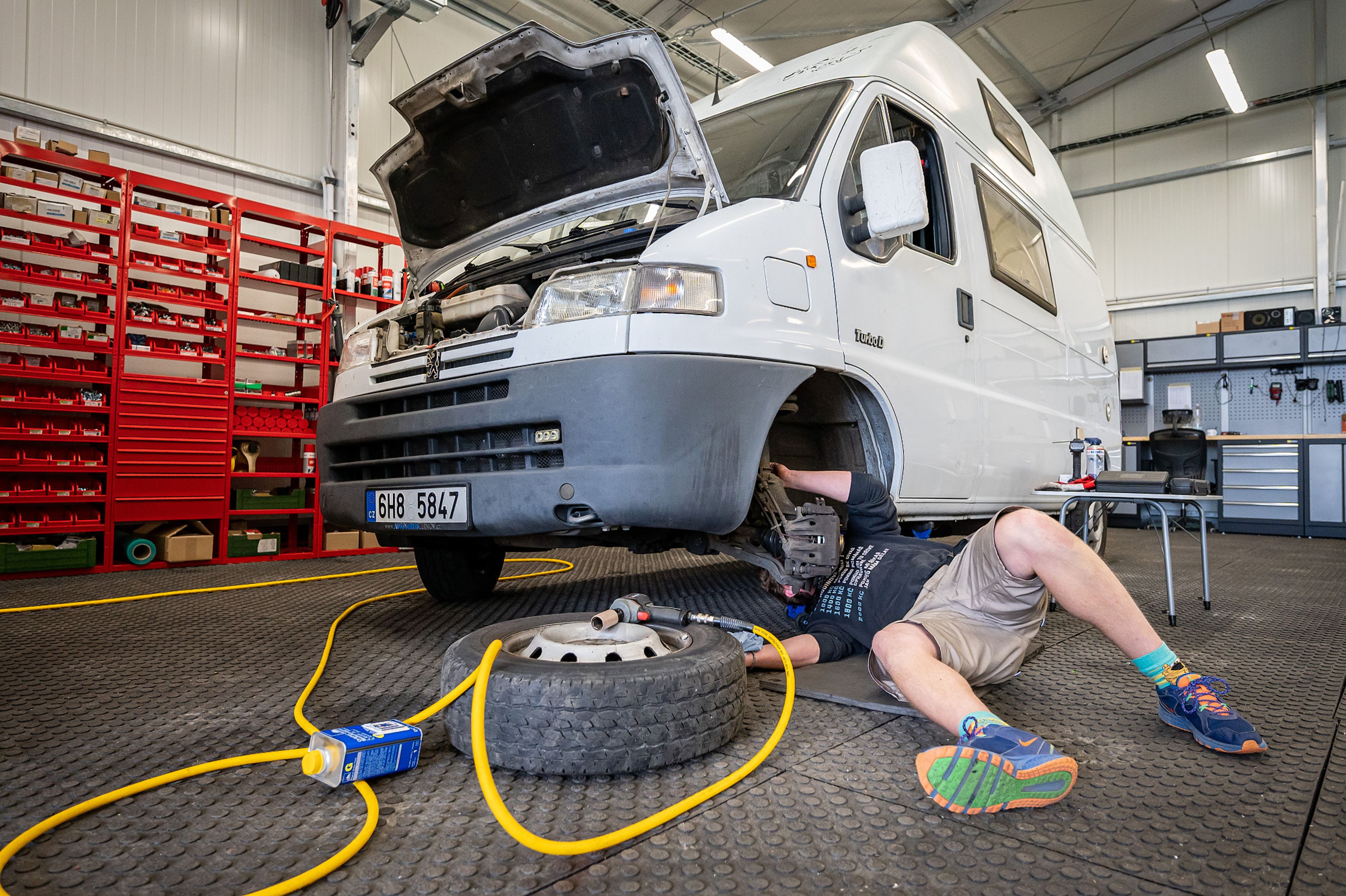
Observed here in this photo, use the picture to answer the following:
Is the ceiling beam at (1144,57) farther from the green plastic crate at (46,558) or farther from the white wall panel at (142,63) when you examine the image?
the green plastic crate at (46,558)

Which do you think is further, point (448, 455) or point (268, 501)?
point (268, 501)

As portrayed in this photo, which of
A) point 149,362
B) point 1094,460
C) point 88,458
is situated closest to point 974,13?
point 1094,460

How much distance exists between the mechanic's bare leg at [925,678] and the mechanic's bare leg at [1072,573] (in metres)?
0.26

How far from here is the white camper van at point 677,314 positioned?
173 centimetres

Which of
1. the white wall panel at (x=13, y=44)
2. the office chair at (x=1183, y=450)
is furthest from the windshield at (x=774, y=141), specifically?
the office chair at (x=1183, y=450)

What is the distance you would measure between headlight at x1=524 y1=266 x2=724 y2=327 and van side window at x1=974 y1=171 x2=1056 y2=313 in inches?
67.7

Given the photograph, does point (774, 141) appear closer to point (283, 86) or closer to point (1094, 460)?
point (1094, 460)

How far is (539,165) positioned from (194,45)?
5.01 meters

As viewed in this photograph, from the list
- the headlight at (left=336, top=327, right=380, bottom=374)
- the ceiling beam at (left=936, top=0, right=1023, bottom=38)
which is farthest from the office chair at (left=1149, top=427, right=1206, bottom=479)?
the headlight at (left=336, top=327, right=380, bottom=374)

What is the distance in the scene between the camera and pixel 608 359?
1.67 m

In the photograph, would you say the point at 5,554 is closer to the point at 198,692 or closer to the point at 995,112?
the point at 198,692

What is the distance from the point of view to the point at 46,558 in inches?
162

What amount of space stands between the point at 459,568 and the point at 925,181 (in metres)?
2.22

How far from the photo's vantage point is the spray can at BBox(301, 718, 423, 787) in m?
1.21
